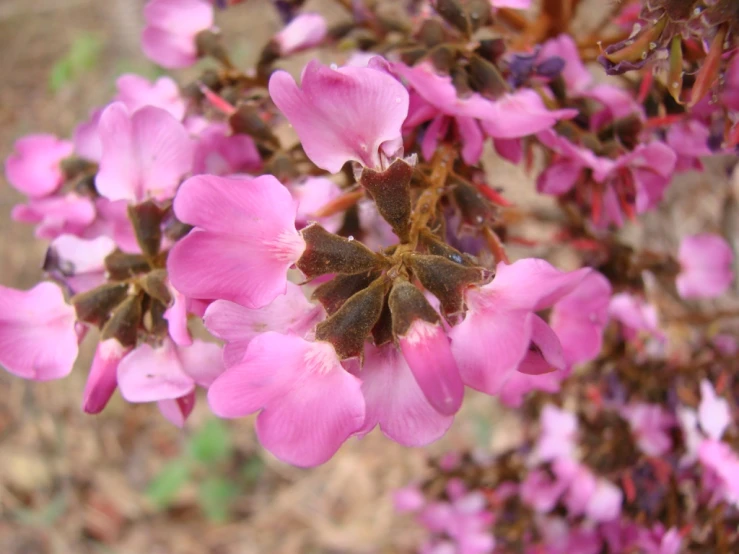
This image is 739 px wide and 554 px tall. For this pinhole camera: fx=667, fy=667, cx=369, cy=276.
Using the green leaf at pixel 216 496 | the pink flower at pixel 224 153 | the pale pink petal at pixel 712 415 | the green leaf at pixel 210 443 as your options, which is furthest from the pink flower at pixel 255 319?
the green leaf at pixel 216 496

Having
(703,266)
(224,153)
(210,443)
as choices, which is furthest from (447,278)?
(210,443)

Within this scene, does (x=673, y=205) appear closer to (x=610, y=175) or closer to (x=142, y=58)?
(x=610, y=175)

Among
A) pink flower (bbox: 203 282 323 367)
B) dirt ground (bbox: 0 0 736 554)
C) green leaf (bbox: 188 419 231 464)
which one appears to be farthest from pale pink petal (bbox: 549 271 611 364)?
green leaf (bbox: 188 419 231 464)

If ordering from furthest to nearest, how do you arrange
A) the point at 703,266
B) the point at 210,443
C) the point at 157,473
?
1. the point at 157,473
2. the point at 210,443
3. the point at 703,266

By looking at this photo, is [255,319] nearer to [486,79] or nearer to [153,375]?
[153,375]

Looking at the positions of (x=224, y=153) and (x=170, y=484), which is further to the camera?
(x=170, y=484)

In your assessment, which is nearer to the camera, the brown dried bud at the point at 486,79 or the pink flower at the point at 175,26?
the brown dried bud at the point at 486,79

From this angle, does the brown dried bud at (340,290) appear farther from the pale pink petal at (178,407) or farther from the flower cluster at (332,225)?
the pale pink petal at (178,407)
